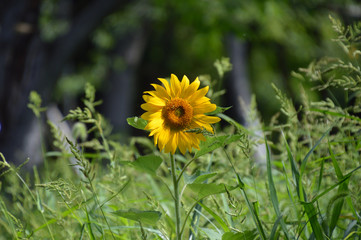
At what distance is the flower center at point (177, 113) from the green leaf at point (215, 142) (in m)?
0.07

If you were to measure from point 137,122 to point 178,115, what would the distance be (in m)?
0.11

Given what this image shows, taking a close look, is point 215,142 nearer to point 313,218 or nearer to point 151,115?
point 151,115

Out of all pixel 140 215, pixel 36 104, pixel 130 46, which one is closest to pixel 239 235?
pixel 140 215

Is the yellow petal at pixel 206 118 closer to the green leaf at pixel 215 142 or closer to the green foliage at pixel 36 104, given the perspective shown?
the green leaf at pixel 215 142

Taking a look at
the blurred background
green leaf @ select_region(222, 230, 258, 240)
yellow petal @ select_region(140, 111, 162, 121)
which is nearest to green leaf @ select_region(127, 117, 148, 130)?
yellow petal @ select_region(140, 111, 162, 121)

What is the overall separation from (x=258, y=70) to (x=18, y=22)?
7.91 metres

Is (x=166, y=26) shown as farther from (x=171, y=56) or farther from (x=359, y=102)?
(x=359, y=102)

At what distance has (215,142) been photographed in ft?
3.43

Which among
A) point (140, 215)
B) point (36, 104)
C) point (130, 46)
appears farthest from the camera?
point (130, 46)

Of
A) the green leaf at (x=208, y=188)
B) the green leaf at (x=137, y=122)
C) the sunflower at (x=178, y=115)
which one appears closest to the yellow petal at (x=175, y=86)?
the sunflower at (x=178, y=115)

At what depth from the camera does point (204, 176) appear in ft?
3.52

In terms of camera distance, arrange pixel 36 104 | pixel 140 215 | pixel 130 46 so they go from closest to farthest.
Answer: pixel 140 215
pixel 36 104
pixel 130 46

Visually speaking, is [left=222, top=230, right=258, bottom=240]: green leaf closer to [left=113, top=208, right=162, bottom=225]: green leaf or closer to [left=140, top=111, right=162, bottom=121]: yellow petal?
[left=113, top=208, right=162, bottom=225]: green leaf

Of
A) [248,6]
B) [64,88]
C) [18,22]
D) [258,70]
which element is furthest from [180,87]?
[258,70]
